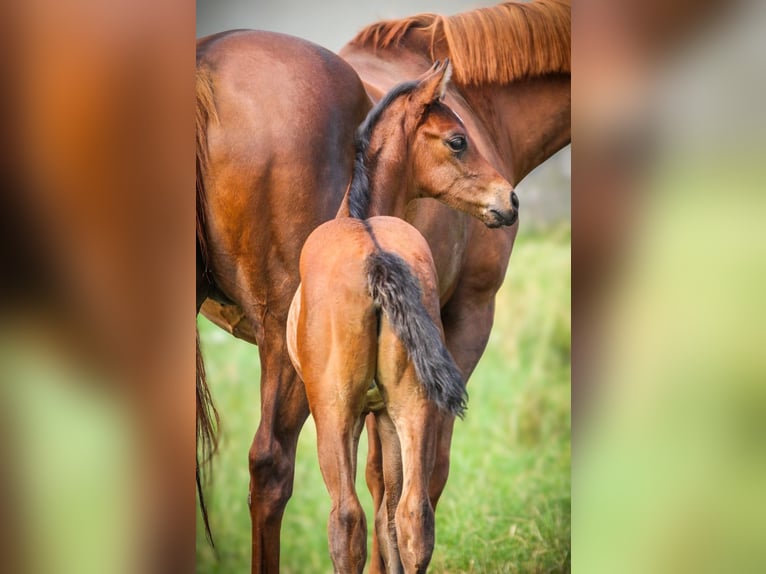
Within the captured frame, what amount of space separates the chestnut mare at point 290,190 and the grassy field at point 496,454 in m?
0.07

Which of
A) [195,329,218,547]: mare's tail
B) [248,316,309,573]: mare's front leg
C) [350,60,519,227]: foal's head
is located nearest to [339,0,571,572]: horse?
[350,60,519,227]: foal's head

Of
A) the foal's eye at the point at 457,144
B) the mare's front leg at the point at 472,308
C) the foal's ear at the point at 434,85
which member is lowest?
the mare's front leg at the point at 472,308

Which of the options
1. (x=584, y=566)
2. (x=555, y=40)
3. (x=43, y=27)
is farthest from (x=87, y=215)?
(x=584, y=566)

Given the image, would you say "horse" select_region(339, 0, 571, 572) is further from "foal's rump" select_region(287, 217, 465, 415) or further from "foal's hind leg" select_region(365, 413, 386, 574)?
"foal's rump" select_region(287, 217, 465, 415)

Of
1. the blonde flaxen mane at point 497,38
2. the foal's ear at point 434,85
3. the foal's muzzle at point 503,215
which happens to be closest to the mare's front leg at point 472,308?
the foal's muzzle at point 503,215

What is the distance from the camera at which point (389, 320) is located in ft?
7.95

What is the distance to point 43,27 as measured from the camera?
2.89m

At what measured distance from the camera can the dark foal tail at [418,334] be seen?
7.88 ft

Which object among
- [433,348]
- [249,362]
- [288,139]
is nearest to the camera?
[433,348]

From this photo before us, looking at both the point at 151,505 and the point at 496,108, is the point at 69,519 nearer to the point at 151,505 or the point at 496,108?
the point at 151,505

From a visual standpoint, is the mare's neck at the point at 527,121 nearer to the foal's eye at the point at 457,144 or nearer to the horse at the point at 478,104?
the horse at the point at 478,104

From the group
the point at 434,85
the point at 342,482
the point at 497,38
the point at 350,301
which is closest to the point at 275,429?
the point at 342,482

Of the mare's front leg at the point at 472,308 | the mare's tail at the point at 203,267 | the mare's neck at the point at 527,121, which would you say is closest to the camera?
the mare's tail at the point at 203,267

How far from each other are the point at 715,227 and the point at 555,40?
0.73 meters
